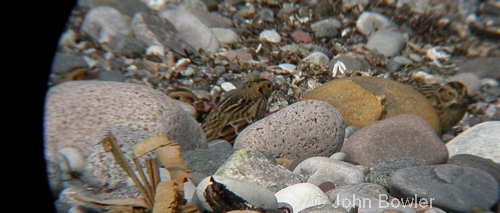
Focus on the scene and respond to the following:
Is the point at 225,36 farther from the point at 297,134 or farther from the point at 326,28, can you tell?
the point at 297,134

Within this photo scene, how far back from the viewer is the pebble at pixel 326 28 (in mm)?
9621

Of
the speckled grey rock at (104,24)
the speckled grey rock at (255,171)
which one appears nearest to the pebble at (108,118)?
the speckled grey rock at (255,171)

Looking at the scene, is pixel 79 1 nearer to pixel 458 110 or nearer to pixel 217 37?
pixel 217 37

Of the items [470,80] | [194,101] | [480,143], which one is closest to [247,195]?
[480,143]

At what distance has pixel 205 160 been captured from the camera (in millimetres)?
4805

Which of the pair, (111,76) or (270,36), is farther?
(270,36)

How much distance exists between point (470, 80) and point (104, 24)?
235 inches

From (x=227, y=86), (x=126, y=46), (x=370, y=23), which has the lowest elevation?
(x=227, y=86)

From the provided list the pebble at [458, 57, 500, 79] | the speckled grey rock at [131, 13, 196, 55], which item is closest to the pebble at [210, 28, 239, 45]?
the speckled grey rock at [131, 13, 196, 55]

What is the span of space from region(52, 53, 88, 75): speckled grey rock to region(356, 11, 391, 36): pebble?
16.7 ft

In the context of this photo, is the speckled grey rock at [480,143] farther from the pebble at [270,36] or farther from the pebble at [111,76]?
the pebble at [111,76]

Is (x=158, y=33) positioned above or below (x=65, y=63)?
above

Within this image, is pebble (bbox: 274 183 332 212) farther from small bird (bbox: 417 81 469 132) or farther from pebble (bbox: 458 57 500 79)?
pebble (bbox: 458 57 500 79)

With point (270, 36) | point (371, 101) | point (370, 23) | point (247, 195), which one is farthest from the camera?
point (370, 23)
